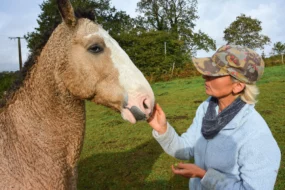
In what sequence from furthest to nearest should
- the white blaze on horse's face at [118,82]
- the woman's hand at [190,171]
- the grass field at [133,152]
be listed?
the grass field at [133,152]
the woman's hand at [190,171]
the white blaze on horse's face at [118,82]

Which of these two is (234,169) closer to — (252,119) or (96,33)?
(252,119)

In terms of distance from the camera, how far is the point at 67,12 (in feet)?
7.65

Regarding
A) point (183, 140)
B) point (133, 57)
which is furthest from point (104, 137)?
point (133, 57)

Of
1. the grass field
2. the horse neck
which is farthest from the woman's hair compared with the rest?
the grass field

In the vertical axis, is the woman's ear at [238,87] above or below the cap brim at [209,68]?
below

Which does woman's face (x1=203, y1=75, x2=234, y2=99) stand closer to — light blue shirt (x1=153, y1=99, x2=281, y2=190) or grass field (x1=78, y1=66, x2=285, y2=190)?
light blue shirt (x1=153, y1=99, x2=281, y2=190)

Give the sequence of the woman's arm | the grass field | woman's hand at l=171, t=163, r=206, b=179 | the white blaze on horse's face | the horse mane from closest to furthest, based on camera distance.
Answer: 1. the woman's arm
2. the white blaze on horse's face
3. woman's hand at l=171, t=163, r=206, b=179
4. the horse mane
5. the grass field

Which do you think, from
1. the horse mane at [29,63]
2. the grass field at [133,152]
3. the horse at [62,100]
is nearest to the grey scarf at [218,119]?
the horse at [62,100]

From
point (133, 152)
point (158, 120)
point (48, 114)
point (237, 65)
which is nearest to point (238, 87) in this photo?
point (237, 65)

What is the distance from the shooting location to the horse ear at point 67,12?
226cm

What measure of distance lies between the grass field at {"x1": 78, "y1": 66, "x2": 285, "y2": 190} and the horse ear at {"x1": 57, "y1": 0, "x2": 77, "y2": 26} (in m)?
3.74

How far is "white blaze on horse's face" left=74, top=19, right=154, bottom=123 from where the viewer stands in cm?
219

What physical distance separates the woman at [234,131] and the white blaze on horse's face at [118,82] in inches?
A: 16.8

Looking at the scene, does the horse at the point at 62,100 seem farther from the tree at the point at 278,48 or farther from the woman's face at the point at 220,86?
the tree at the point at 278,48
